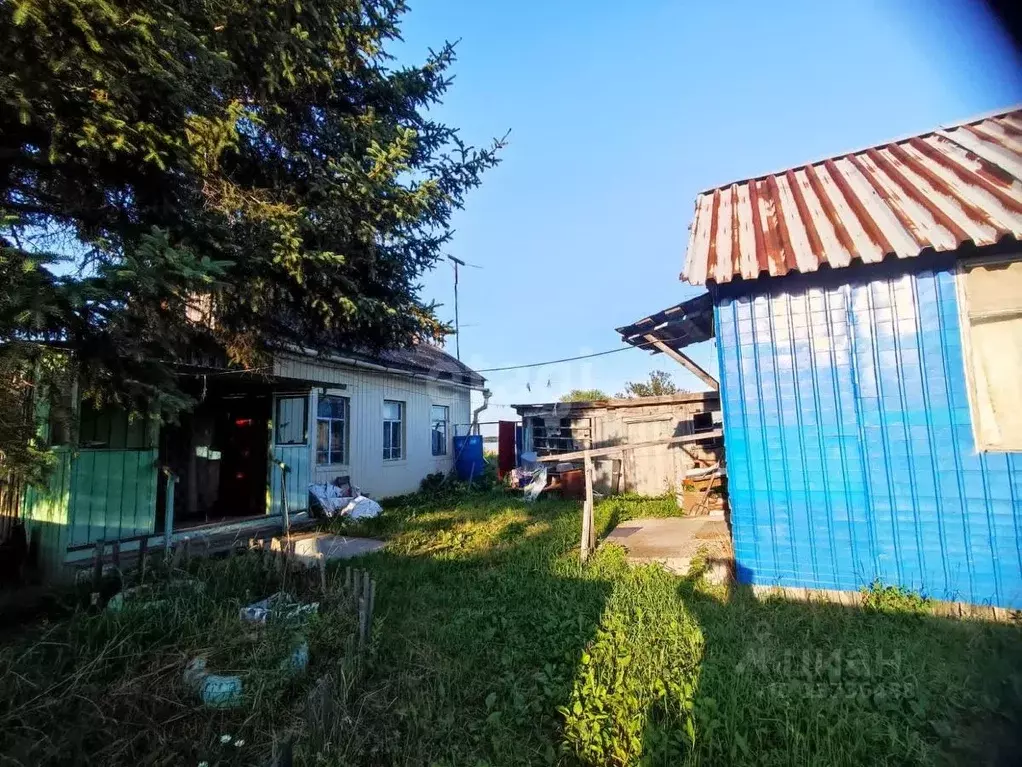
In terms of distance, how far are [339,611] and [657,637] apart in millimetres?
2634

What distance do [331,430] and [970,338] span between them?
1091cm

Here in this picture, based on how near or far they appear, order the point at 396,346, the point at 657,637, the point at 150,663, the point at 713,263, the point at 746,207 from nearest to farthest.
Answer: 1. the point at 150,663
2. the point at 657,637
3. the point at 713,263
4. the point at 746,207
5. the point at 396,346

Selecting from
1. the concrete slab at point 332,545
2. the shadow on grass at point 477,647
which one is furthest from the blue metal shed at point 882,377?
the concrete slab at point 332,545

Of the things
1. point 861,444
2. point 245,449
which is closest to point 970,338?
point 861,444

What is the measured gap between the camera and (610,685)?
3.26m

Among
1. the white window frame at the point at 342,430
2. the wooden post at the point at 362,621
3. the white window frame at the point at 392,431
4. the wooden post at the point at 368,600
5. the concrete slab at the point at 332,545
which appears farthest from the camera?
the white window frame at the point at 392,431

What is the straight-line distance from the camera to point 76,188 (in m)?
4.24

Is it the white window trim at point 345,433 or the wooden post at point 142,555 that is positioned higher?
the white window trim at point 345,433

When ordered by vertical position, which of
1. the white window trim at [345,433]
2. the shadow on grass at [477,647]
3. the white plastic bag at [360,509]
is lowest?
the shadow on grass at [477,647]

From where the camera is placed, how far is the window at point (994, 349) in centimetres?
422

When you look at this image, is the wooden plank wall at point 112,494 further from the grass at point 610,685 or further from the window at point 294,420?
the window at point 294,420

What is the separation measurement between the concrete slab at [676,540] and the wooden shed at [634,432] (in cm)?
356

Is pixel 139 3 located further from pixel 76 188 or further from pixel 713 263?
pixel 713 263

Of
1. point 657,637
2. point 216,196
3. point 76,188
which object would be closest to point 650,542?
point 657,637
